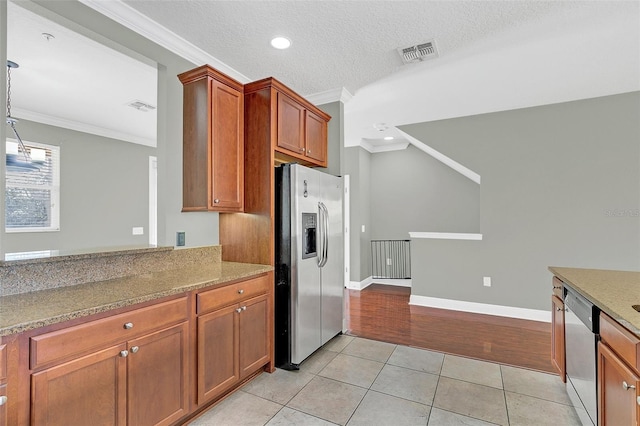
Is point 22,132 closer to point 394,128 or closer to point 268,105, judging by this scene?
point 268,105

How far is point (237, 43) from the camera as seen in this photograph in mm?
2566

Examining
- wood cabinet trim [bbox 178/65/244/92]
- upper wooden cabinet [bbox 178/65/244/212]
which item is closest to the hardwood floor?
upper wooden cabinet [bbox 178/65/244/212]

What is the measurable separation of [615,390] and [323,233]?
7.17ft

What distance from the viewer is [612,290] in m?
1.76

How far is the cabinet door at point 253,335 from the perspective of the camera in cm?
234

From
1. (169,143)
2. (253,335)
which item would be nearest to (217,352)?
(253,335)

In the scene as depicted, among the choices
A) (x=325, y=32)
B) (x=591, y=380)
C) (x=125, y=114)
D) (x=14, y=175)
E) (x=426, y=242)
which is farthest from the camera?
(x=426, y=242)

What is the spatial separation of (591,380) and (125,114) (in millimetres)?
4772

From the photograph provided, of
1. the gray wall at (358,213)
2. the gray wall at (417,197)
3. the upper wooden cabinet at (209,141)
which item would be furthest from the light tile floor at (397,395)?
the gray wall at (417,197)

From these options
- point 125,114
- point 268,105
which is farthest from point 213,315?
point 125,114

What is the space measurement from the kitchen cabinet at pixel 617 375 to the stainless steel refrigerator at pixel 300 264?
1.97 m

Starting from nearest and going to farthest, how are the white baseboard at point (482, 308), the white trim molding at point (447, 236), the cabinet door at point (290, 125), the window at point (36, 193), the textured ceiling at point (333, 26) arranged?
1. the textured ceiling at point (333, 26)
2. the cabinet door at point (290, 125)
3. the window at point (36, 193)
4. the white baseboard at point (482, 308)
5. the white trim molding at point (447, 236)

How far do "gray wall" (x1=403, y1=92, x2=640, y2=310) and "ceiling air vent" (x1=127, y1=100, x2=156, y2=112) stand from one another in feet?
12.5

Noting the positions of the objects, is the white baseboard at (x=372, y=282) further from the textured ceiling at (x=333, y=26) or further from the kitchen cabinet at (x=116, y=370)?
the kitchen cabinet at (x=116, y=370)
